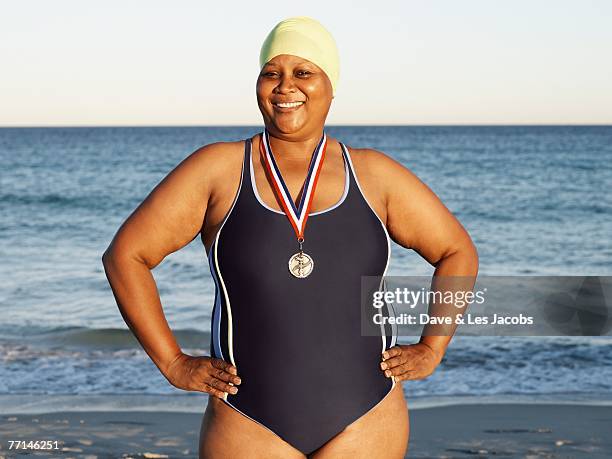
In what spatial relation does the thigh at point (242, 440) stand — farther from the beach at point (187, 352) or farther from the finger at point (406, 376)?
the beach at point (187, 352)

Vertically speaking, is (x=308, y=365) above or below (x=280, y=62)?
below

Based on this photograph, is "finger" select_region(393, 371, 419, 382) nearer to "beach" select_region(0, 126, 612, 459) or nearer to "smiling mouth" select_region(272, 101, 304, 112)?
"smiling mouth" select_region(272, 101, 304, 112)

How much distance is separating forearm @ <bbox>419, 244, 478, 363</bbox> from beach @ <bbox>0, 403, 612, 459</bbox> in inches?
157

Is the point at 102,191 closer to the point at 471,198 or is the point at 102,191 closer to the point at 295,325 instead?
the point at 471,198

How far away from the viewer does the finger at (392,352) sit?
2.96 meters

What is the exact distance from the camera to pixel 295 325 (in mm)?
2844

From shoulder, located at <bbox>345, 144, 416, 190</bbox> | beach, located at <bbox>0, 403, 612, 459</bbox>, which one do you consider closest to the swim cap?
shoulder, located at <bbox>345, 144, 416, 190</bbox>

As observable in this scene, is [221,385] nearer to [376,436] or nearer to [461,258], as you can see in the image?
[376,436]

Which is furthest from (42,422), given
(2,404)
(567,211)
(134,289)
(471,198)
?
(471,198)

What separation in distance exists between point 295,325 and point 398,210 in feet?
1.59

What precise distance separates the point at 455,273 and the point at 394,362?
375 mm

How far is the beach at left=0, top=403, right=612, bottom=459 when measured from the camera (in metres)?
7.12

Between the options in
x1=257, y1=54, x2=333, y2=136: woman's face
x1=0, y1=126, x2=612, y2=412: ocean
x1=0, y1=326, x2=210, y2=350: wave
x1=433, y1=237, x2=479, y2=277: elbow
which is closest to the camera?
x1=257, y1=54, x2=333, y2=136: woman's face

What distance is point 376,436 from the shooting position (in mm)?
2930
